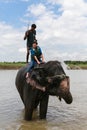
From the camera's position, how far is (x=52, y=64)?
1045 cm

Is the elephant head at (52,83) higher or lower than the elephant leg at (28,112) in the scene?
higher

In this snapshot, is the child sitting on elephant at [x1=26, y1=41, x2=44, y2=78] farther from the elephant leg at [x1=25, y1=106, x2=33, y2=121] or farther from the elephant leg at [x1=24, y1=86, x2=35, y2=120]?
the elephant leg at [x1=25, y1=106, x2=33, y2=121]

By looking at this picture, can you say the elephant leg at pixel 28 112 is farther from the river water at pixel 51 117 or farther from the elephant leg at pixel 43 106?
the elephant leg at pixel 43 106

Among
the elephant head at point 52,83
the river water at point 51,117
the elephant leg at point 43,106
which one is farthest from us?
the elephant leg at point 43,106

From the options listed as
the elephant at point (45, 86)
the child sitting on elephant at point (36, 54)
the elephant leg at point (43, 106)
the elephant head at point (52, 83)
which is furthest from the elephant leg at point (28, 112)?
the child sitting on elephant at point (36, 54)

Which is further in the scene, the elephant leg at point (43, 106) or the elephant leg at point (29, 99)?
the elephant leg at point (43, 106)

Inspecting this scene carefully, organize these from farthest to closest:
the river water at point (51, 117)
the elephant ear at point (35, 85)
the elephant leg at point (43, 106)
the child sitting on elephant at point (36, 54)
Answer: the child sitting on elephant at point (36, 54)
the elephant leg at point (43, 106)
the river water at point (51, 117)
the elephant ear at point (35, 85)

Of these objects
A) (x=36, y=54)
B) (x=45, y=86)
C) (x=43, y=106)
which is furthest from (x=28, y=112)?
(x=36, y=54)

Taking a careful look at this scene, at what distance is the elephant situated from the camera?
970 cm

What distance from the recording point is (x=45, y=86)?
1039 centimetres

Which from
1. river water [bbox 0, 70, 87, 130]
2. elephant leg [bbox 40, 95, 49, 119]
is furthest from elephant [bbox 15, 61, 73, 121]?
river water [bbox 0, 70, 87, 130]

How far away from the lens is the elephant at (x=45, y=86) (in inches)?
382

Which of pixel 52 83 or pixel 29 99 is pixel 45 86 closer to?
pixel 52 83

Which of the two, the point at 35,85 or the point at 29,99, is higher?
the point at 35,85
